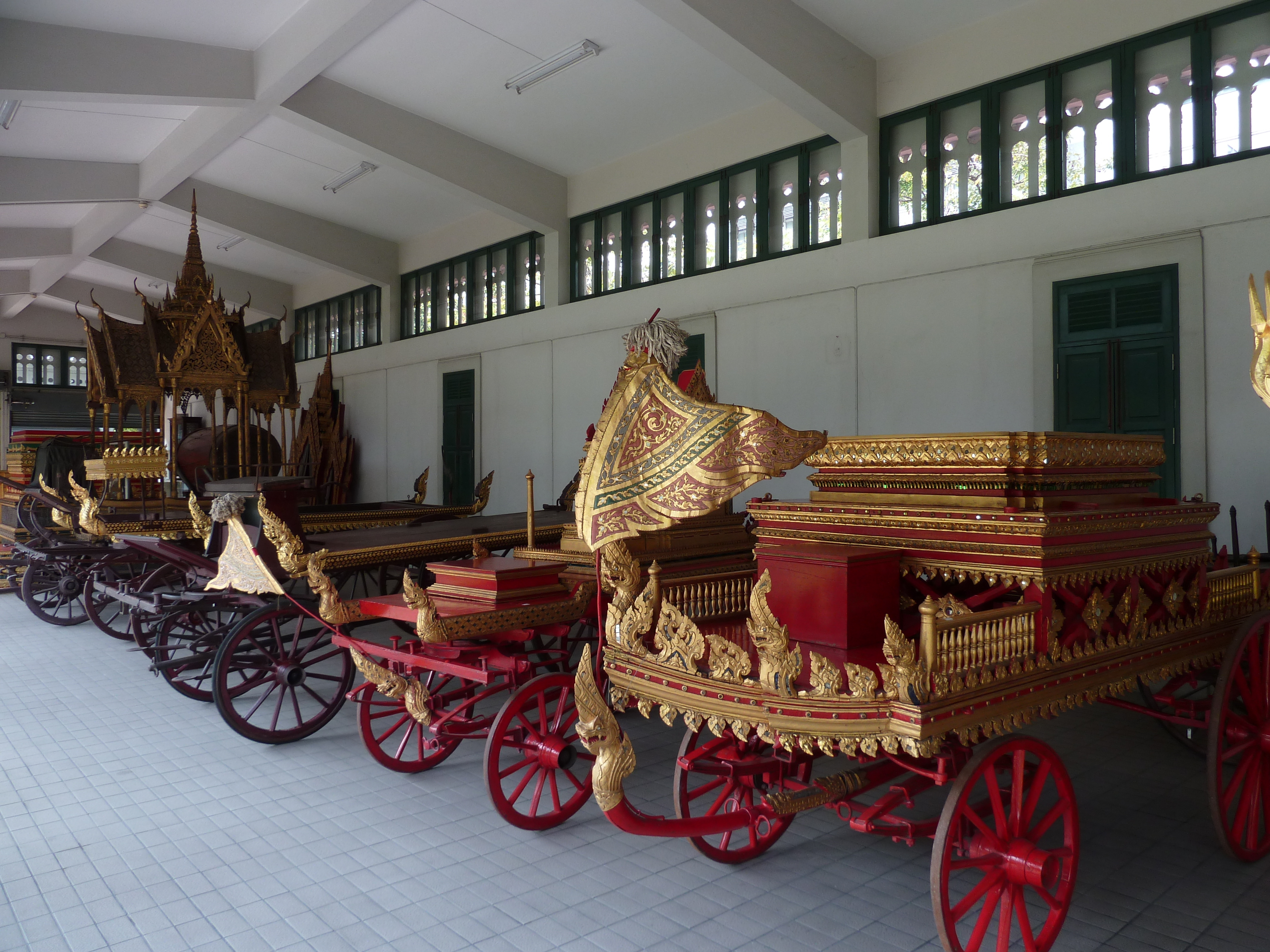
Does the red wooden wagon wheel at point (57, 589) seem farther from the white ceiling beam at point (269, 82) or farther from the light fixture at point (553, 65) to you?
the light fixture at point (553, 65)

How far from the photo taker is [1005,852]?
7.68ft

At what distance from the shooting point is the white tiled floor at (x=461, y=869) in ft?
8.70

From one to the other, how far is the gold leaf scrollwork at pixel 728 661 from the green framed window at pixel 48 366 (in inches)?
810

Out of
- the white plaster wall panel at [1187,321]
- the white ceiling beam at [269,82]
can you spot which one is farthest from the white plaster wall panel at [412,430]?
the white plaster wall panel at [1187,321]

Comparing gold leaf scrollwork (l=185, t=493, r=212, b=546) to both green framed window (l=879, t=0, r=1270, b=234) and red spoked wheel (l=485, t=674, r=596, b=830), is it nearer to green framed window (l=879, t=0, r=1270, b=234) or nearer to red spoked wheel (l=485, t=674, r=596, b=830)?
red spoked wheel (l=485, t=674, r=596, b=830)

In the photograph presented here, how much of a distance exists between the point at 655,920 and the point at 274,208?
39.9 ft

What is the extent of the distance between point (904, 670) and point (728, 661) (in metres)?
0.49

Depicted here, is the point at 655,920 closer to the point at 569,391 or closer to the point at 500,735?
the point at 500,735

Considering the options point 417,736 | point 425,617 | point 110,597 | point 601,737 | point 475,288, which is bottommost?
point 417,736

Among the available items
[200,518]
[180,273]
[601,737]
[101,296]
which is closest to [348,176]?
[180,273]

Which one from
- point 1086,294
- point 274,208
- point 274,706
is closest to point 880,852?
point 274,706

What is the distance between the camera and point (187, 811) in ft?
12.1

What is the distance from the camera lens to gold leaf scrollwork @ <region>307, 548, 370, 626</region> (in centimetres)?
386

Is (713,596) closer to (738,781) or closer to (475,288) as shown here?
Result: (738,781)
